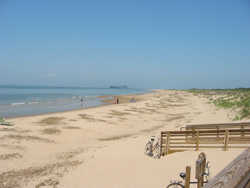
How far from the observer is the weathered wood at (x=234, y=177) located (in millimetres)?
1501

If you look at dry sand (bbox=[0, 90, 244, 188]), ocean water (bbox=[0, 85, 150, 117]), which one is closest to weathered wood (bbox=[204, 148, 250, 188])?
dry sand (bbox=[0, 90, 244, 188])

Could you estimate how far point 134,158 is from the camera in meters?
11.9

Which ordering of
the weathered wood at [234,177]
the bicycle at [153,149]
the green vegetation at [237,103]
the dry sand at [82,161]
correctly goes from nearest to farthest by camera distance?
1. the weathered wood at [234,177]
2. the dry sand at [82,161]
3. the bicycle at [153,149]
4. the green vegetation at [237,103]

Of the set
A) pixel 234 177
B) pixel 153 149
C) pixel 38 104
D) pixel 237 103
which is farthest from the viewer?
pixel 38 104

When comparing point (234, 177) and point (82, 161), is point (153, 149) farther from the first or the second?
point (234, 177)

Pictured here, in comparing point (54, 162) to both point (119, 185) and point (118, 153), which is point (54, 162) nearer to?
point (118, 153)

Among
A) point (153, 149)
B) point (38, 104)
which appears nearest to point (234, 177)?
point (153, 149)

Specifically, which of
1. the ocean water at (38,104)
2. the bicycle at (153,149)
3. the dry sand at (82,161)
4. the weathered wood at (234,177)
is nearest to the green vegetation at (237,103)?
the dry sand at (82,161)

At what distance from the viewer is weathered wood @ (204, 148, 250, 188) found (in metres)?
1.50

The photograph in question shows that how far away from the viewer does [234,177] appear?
155cm

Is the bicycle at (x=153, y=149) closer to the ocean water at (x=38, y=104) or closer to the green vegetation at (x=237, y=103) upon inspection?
the green vegetation at (x=237, y=103)

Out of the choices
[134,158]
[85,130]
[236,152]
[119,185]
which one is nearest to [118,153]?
[134,158]

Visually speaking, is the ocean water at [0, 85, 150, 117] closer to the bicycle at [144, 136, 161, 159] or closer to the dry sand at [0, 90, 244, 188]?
the dry sand at [0, 90, 244, 188]

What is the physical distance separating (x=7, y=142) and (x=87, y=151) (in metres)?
5.85
